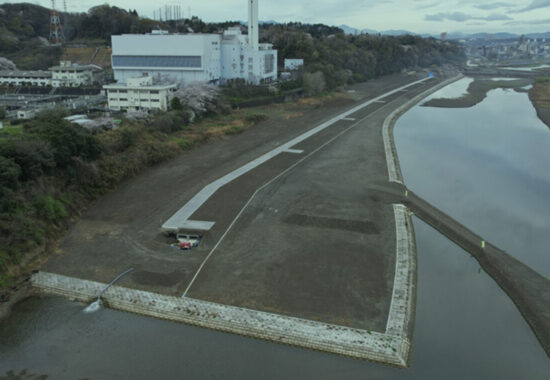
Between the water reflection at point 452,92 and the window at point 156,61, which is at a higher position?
the window at point 156,61

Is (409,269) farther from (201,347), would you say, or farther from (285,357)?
(201,347)

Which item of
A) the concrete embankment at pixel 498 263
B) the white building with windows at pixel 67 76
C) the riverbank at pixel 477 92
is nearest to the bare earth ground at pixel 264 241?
the concrete embankment at pixel 498 263

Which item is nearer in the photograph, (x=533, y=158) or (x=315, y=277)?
(x=315, y=277)

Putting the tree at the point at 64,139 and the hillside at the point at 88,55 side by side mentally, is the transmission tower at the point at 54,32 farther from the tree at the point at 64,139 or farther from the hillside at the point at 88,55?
the tree at the point at 64,139

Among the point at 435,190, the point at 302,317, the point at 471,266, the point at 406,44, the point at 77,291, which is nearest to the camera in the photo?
the point at 302,317

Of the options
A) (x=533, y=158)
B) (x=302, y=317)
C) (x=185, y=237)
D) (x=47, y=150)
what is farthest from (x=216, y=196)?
(x=533, y=158)

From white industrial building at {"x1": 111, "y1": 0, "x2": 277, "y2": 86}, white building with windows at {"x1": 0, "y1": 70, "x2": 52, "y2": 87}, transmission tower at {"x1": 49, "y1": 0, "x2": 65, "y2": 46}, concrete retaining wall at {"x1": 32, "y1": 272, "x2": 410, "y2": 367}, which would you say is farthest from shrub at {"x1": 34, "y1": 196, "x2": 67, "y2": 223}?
transmission tower at {"x1": 49, "y1": 0, "x2": 65, "y2": 46}

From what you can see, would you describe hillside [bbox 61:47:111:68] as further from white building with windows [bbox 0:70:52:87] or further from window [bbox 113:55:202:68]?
white building with windows [bbox 0:70:52:87]

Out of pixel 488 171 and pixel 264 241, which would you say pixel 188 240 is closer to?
pixel 264 241
